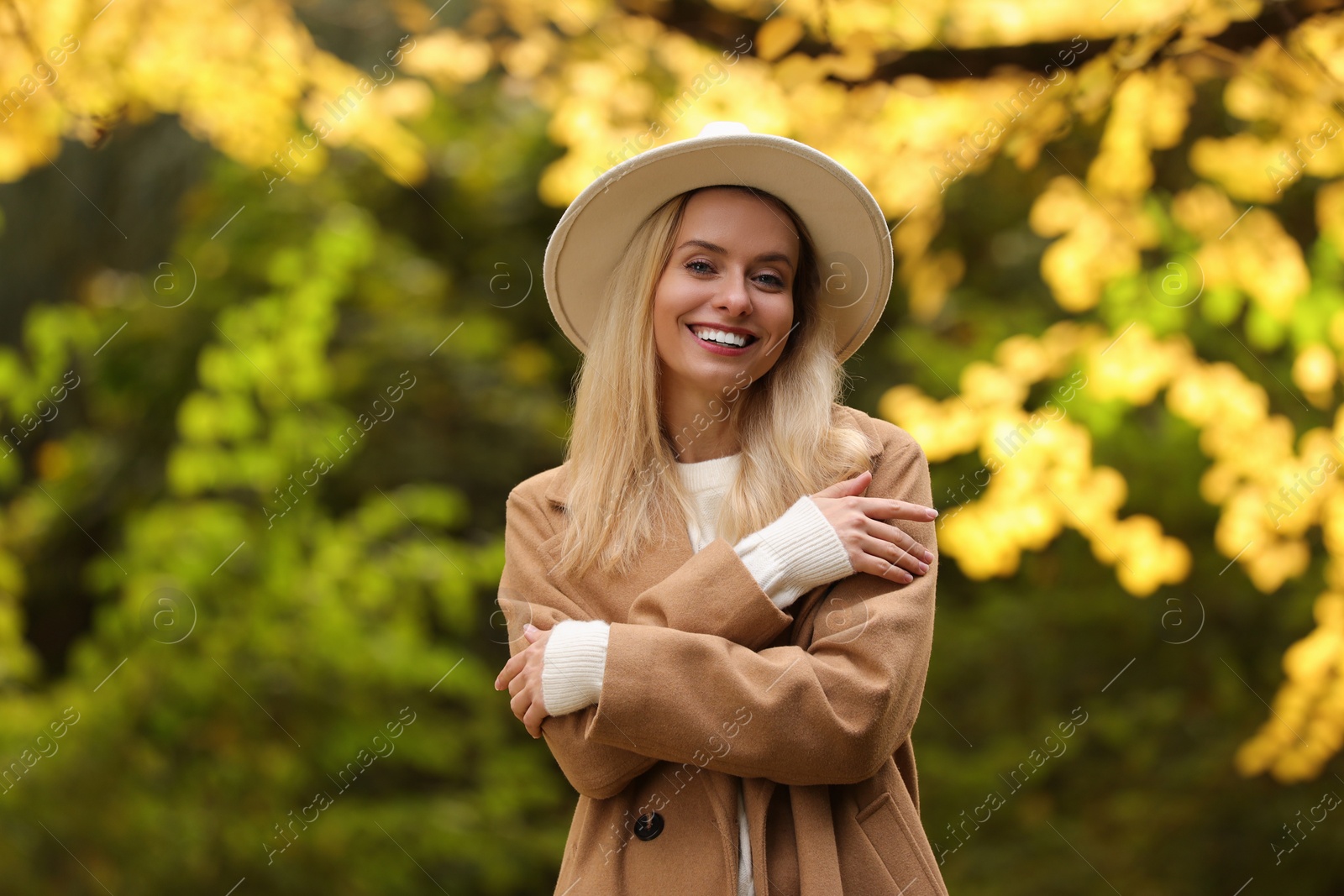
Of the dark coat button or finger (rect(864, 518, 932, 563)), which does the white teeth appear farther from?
the dark coat button

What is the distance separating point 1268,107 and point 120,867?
393cm

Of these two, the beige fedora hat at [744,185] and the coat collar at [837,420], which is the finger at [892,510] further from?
the beige fedora hat at [744,185]

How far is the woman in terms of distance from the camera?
66.1 inches

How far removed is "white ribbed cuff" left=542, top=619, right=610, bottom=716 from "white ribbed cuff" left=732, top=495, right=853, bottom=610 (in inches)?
9.2

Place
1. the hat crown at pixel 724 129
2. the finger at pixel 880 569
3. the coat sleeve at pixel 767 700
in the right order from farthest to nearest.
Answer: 1. the hat crown at pixel 724 129
2. the finger at pixel 880 569
3. the coat sleeve at pixel 767 700

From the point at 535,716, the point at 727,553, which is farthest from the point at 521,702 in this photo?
the point at 727,553

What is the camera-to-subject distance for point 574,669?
1.73 m

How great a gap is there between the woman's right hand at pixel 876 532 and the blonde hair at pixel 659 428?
0.11 meters

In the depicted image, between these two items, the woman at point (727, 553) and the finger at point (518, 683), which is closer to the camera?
the woman at point (727, 553)

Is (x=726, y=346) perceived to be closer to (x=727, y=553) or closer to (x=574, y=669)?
(x=727, y=553)

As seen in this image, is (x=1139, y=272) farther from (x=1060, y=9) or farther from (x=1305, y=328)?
(x=1060, y=9)

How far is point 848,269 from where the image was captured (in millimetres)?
2068

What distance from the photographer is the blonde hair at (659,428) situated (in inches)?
75.2

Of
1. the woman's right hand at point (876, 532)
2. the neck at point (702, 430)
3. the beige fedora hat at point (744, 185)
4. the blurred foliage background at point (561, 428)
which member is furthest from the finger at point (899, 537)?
the blurred foliage background at point (561, 428)
